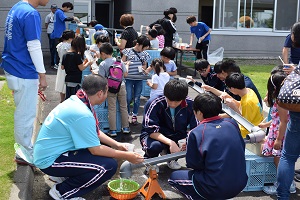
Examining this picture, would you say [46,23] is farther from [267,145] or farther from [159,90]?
[267,145]

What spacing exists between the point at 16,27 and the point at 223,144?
2564 mm

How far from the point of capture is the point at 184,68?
43.1ft

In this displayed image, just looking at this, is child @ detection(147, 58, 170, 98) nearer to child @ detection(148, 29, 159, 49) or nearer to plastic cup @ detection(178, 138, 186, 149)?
plastic cup @ detection(178, 138, 186, 149)

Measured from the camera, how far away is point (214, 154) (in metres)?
3.70

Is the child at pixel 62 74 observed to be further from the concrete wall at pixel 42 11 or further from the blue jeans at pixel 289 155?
the concrete wall at pixel 42 11

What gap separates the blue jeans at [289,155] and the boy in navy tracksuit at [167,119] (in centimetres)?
112

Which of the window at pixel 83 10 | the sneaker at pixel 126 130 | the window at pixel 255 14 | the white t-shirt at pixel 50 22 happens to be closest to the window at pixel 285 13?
the window at pixel 255 14

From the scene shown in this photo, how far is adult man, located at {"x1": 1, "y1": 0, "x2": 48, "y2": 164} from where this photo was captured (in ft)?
15.1

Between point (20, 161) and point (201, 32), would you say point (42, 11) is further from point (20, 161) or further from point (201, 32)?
point (20, 161)

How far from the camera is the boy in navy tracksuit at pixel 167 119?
4719 millimetres

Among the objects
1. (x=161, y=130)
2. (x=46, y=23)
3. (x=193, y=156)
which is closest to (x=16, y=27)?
(x=161, y=130)

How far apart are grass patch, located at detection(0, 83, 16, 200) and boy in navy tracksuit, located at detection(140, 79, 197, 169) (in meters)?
1.55

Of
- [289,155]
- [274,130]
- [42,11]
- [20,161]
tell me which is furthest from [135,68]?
[42,11]

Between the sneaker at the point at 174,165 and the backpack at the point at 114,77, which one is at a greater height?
the backpack at the point at 114,77
